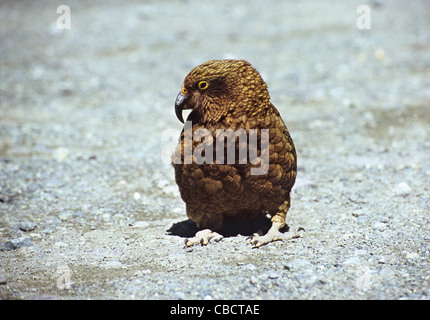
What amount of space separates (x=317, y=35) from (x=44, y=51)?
7293 millimetres

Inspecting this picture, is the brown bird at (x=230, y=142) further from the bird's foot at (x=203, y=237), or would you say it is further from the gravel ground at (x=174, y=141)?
the gravel ground at (x=174, y=141)

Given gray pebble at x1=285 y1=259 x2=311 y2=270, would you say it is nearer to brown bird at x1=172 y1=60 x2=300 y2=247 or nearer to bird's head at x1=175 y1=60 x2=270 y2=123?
brown bird at x1=172 y1=60 x2=300 y2=247

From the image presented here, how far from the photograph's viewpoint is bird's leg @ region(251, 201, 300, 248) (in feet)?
16.0

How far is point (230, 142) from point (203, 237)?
3.35 feet

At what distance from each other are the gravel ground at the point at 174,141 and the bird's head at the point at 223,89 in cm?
131

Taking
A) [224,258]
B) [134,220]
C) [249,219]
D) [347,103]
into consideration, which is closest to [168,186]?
[134,220]

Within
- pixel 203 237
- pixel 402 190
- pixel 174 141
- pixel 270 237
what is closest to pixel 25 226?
pixel 203 237

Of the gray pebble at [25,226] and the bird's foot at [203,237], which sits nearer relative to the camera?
the bird's foot at [203,237]

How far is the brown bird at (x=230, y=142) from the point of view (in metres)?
4.60

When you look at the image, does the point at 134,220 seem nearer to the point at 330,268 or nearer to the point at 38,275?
the point at 38,275

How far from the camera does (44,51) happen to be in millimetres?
13539

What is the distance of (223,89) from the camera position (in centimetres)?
463

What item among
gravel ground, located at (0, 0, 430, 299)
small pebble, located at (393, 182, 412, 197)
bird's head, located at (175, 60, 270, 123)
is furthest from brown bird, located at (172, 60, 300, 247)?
small pebble, located at (393, 182, 412, 197)

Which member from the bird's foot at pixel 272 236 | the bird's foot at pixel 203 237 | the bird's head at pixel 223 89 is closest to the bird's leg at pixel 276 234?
the bird's foot at pixel 272 236
